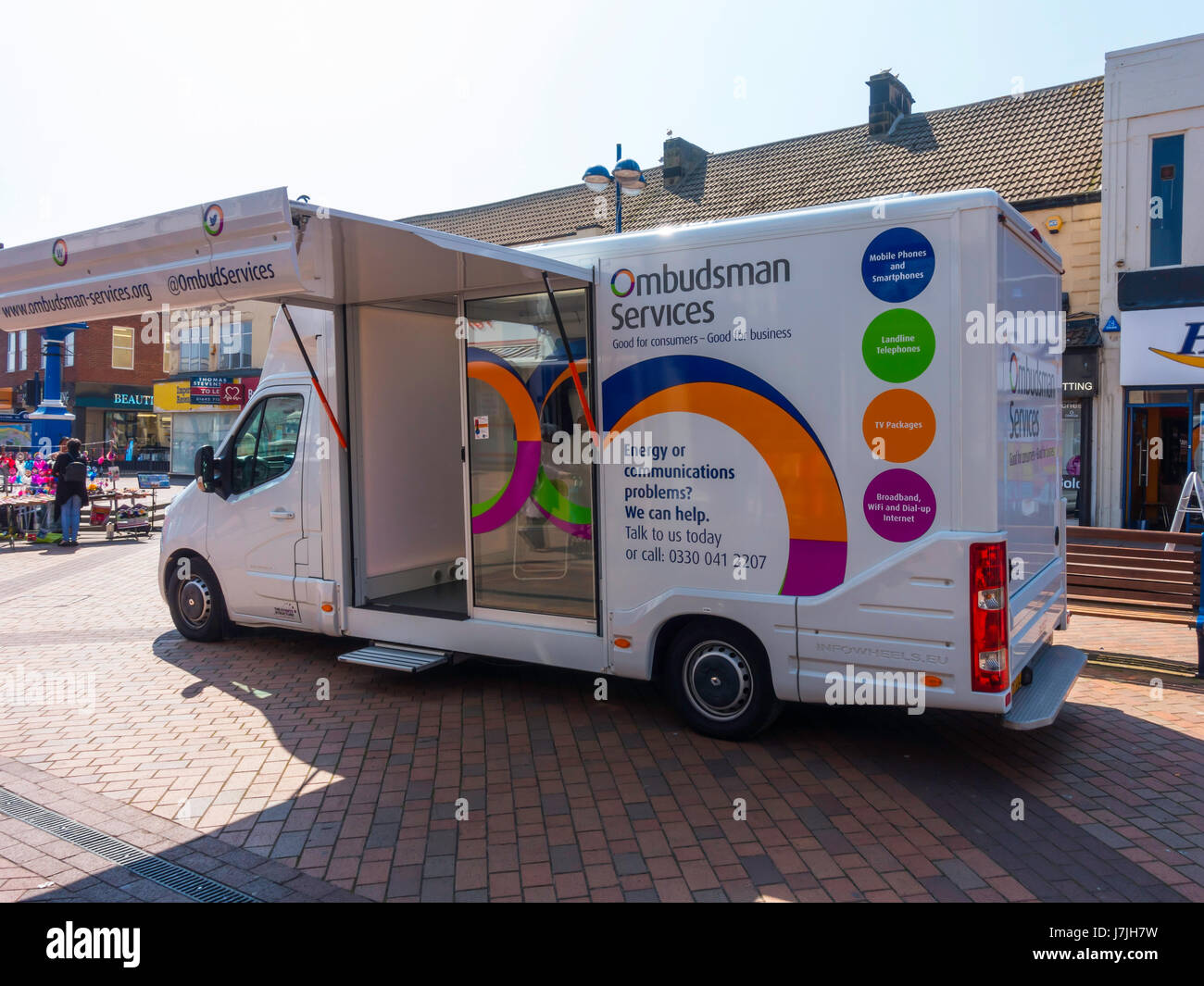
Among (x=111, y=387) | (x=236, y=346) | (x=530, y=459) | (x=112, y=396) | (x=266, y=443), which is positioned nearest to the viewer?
(x=530, y=459)

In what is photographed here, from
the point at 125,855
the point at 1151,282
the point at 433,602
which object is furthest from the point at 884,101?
the point at 125,855

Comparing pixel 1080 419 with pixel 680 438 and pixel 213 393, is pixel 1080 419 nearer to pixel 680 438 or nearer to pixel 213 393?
pixel 680 438

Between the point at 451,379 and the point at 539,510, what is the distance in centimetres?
199

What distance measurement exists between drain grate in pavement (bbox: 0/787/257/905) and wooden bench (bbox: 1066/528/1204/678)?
721 centimetres

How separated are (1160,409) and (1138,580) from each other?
8555mm

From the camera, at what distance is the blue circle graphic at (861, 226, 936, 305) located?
4.52m

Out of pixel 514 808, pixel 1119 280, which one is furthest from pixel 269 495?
pixel 1119 280

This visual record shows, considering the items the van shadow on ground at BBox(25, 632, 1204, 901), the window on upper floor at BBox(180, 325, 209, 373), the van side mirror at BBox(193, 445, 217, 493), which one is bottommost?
the van shadow on ground at BBox(25, 632, 1204, 901)

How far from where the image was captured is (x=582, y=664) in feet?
18.8

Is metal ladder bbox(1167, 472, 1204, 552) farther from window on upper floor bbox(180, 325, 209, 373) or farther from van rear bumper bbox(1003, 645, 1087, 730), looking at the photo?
window on upper floor bbox(180, 325, 209, 373)

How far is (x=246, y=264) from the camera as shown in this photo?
17.6 feet

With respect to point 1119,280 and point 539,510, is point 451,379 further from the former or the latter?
point 1119,280

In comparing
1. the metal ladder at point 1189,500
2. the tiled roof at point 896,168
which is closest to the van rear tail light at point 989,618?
the metal ladder at point 1189,500

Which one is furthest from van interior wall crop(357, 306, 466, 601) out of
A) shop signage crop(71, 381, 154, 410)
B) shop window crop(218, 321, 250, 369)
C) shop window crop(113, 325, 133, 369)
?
shop window crop(113, 325, 133, 369)
